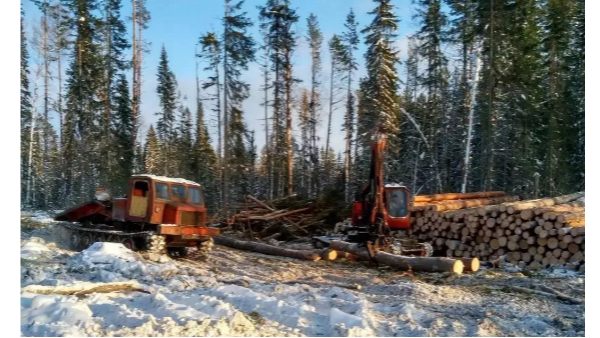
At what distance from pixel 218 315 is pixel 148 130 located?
5178 centimetres

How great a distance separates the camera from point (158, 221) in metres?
15.6

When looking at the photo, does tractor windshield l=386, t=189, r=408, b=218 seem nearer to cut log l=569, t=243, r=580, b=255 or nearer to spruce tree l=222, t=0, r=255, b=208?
cut log l=569, t=243, r=580, b=255

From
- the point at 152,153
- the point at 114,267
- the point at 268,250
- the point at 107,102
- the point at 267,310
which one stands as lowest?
the point at 268,250

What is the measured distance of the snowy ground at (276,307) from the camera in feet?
21.2

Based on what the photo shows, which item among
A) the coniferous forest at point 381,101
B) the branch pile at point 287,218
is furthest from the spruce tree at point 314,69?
the branch pile at point 287,218

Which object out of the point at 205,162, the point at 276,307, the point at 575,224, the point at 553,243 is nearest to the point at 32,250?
the point at 276,307

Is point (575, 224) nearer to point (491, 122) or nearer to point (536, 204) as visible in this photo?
point (536, 204)

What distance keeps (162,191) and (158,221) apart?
894 millimetres

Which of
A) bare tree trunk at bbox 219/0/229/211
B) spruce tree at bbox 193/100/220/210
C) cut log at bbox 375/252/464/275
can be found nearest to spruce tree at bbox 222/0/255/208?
bare tree trunk at bbox 219/0/229/211

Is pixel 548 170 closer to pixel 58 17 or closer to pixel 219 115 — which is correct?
pixel 219 115

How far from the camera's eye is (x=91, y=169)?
37250mm

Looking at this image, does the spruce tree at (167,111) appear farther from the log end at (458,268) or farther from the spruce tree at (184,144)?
the log end at (458,268)
